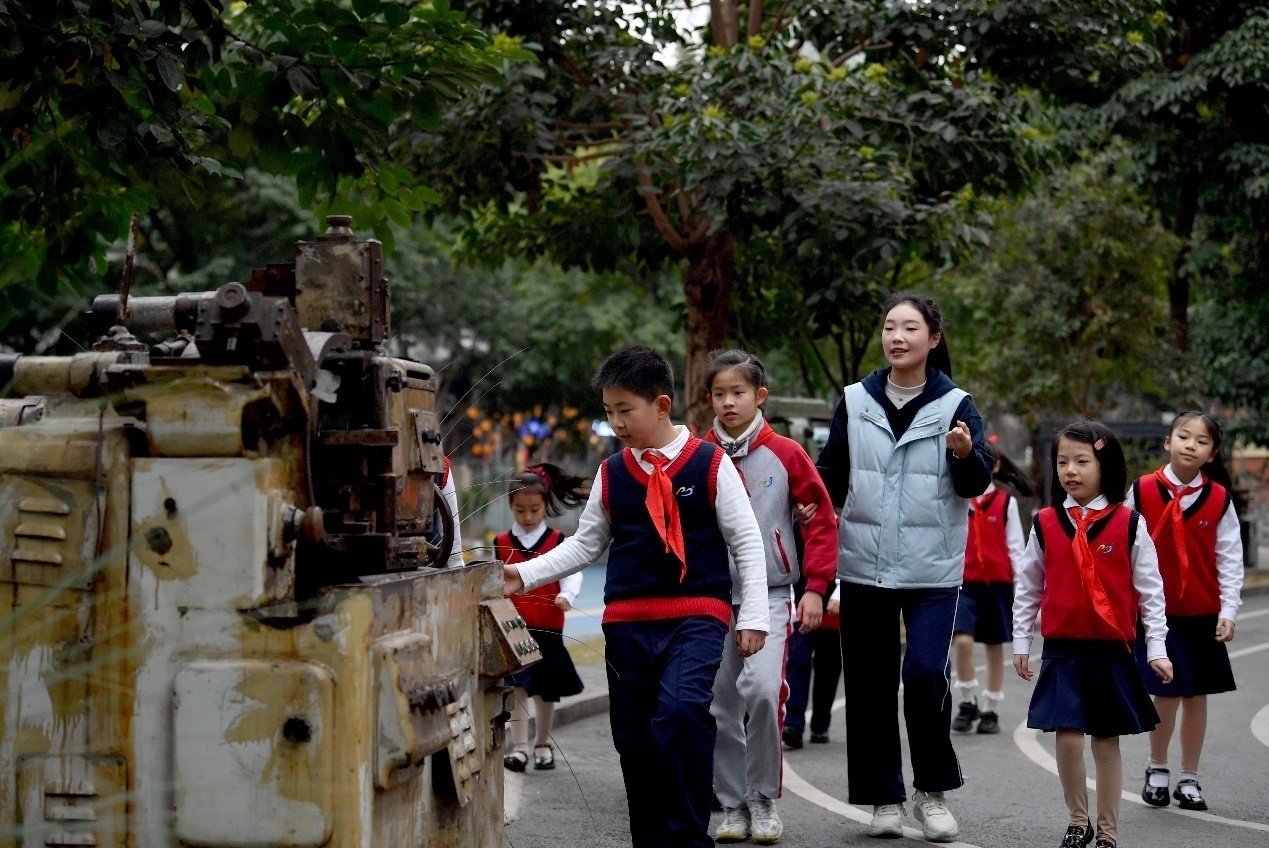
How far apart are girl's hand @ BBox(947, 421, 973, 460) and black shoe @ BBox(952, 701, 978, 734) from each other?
3694 mm

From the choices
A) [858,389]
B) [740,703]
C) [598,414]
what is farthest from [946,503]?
[598,414]

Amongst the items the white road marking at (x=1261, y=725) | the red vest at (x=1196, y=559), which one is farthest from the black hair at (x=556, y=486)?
the white road marking at (x=1261, y=725)

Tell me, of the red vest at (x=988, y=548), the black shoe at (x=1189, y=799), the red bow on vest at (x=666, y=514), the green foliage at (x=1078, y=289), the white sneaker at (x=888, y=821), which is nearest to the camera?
the red bow on vest at (x=666, y=514)

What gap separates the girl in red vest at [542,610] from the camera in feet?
23.8

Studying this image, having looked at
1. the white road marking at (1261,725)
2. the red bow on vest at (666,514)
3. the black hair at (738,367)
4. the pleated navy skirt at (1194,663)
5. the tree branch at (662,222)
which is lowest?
the white road marking at (1261,725)

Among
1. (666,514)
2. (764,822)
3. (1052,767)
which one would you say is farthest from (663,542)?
(1052,767)

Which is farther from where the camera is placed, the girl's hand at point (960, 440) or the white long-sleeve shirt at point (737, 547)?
the girl's hand at point (960, 440)

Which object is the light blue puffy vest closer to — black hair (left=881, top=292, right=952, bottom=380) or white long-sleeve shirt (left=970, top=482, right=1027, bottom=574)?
black hair (left=881, top=292, right=952, bottom=380)

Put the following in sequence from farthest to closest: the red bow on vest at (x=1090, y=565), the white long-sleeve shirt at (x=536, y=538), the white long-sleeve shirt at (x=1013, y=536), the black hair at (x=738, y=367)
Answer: the white long-sleeve shirt at (x=1013, y=536)
the white long-sleeve shirt at (x=536, y=538)
the black hair at (x=738, y=367)
the red bow on vest at (x=1090, y=565)

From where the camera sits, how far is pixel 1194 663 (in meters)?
6.69

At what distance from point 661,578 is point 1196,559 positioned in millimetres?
3021

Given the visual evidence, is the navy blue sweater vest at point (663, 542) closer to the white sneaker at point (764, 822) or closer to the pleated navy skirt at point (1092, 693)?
the white sneaker at point (764, 822)

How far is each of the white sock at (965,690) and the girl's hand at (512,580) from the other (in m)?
4.95

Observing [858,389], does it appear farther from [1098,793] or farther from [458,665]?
[458,665]
